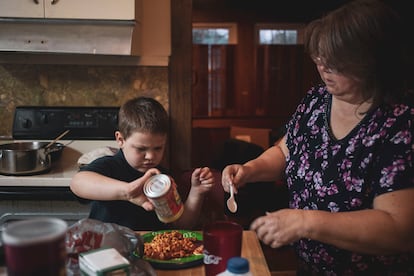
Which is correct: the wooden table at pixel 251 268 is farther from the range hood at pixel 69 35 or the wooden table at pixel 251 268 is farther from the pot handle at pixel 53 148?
the range hood at pixel 69 35

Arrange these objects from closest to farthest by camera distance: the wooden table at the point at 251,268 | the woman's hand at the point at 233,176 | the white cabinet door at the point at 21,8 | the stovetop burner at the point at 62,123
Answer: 1. the wooden table at the point at 251,268
2. the woman's hand at the point at 233,176
3. the white cabinet door at the point at 21,8
4. the stovetop burner at the point at 62,123

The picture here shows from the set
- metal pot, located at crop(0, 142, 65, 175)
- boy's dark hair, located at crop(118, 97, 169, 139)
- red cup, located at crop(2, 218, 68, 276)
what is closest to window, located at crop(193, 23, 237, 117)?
metal pot, located at crop(0, 142, 65, 175)

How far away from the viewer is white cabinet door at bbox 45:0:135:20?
2.05 metres

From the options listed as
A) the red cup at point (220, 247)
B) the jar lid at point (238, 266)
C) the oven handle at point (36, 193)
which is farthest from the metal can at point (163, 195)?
the oven handle at point (36, 193)

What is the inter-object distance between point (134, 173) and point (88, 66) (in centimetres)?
120

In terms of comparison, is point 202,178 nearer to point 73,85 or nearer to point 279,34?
point 73,85

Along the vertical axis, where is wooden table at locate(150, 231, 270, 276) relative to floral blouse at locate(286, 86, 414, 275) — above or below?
below

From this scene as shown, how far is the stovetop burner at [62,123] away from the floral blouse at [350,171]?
138 cm

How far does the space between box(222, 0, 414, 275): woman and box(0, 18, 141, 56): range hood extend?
110cm

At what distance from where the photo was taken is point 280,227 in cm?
95

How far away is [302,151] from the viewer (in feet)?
4.34

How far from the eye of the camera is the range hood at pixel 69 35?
6.84 feet

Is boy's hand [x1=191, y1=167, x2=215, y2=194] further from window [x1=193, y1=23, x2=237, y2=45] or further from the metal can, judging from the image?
window [x1=193, y1=23, x2=237, y2=45]

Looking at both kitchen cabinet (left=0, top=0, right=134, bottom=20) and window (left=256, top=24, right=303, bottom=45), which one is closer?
kitchen cabinet (left=0, top=0, right=134, bottom=20)
